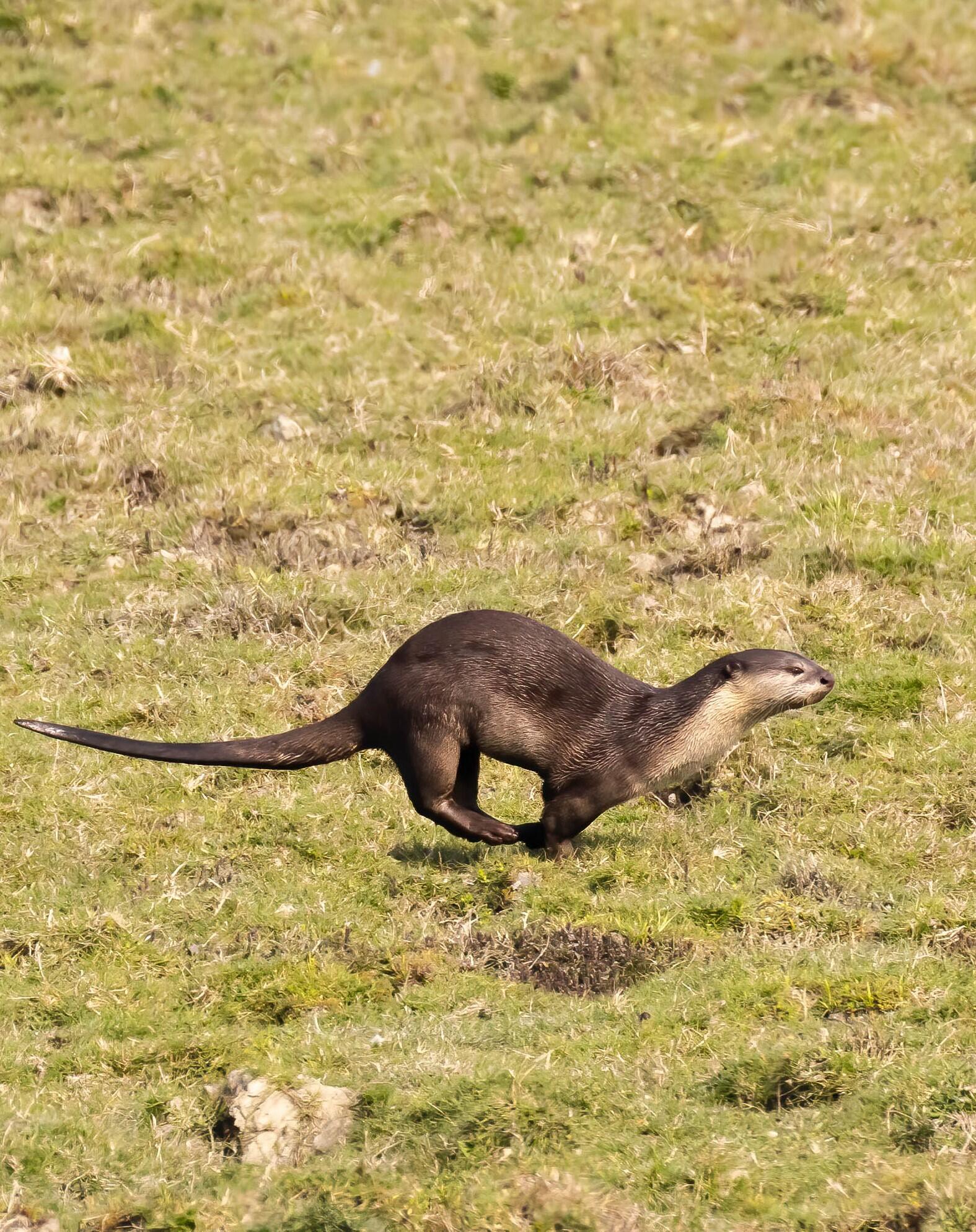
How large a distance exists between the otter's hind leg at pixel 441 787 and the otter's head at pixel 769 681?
3.13 feet

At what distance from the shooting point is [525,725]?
5695mm

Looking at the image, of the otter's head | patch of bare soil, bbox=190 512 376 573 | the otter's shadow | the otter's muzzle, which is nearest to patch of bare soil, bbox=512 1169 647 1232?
the otter's shadow

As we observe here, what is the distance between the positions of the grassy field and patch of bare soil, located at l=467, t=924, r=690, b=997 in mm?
17

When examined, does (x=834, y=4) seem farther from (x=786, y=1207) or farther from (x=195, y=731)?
(x=786, y=1207)

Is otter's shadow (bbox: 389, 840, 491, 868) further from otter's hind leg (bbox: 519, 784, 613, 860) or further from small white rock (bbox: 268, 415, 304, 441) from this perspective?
small white rock (bbox: 268, 415, 304, 441)

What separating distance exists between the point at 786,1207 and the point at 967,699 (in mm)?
3275

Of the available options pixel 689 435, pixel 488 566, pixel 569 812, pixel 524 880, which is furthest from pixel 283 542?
pixel 524 880

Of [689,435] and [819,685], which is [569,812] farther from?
[689,435]

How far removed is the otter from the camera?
219 inches

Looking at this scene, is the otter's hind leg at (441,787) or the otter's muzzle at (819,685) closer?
the otter's hind leg at (441,787)

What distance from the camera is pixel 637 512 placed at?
8.37 metres

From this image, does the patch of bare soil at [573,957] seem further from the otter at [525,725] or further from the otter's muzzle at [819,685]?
the otter's muzzle at [819,685]

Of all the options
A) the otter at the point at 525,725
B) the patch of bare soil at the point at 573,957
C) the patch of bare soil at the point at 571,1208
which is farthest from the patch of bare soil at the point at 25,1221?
the otter at the point at 525,725

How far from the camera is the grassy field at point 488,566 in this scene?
13.7ft
